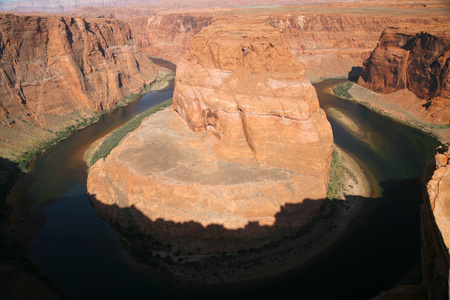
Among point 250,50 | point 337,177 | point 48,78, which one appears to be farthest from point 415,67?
point 48,78

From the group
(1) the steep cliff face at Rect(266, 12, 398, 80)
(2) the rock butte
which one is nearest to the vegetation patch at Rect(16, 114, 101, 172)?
(2) the rock butte

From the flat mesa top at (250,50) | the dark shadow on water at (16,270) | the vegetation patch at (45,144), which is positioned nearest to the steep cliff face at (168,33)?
the vegetation patch at (45,144)

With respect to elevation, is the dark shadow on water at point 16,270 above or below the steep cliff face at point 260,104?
below

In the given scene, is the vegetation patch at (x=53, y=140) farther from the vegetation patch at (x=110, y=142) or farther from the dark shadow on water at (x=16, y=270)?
the vegetation patch at (x=110, y=142)

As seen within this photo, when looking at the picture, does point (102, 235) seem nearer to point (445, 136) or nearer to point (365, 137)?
point (365, 137)

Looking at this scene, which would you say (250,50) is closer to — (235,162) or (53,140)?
(235,162)

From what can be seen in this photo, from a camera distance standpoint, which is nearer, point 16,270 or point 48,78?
point 16,270
